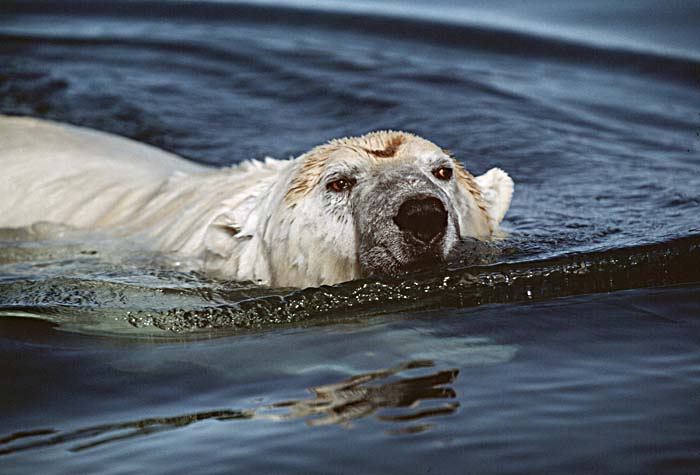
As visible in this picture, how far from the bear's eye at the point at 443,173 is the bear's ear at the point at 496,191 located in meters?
0.59

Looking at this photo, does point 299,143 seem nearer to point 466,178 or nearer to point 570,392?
point 466,178

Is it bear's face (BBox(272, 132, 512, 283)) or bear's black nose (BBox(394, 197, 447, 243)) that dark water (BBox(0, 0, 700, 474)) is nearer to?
bear's face (BBox(272, 132, 512, 283))

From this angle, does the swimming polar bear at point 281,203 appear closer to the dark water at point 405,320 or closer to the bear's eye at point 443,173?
the bear's eye at point 443,173

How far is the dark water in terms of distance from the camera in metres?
3.60

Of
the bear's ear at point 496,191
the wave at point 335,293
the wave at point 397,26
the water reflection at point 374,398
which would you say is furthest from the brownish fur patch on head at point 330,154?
the wave at point 397,26

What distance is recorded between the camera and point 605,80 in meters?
10.7

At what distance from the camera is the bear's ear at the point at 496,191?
583 centimetres

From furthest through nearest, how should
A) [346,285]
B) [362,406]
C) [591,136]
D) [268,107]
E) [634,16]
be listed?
1. [634,16]
2. [268,107]
3. [591,136]
4. [346,285]
5. [362,406]

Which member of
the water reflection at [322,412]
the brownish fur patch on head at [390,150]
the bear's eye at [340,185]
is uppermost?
the brownish fur patch on head at [390,150]

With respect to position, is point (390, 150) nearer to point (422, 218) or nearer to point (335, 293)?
point (422, 218)

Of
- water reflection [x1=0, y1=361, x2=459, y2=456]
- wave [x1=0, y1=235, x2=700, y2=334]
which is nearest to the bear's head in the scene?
wave [x1=0, y1=235, x2=700, y2=334]

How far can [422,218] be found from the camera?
473 cm

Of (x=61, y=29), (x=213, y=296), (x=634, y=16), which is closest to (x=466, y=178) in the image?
(x=213, y=296)

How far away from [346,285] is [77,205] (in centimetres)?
221
